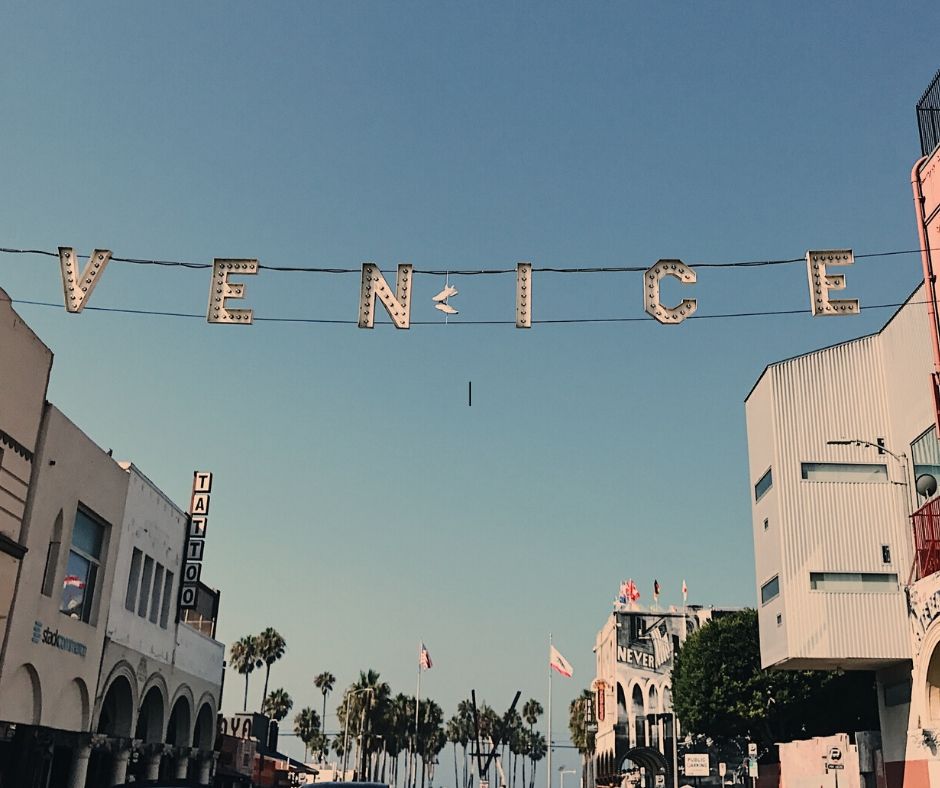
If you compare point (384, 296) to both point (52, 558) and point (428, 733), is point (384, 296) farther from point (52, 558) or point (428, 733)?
point (428, 733)

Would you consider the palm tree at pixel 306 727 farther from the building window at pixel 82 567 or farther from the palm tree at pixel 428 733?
the building window at pixel 82 567

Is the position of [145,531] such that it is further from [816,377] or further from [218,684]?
[816,377]

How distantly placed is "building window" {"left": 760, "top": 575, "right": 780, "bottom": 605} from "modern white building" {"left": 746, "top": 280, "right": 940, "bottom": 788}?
0.07 m

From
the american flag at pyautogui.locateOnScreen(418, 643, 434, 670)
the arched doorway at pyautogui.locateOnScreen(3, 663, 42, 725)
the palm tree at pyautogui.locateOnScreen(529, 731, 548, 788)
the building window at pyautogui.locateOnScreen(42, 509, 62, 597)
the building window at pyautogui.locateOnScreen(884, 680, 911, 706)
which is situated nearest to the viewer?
the arched doorway at pyautogui.locateOnScreen(3, 663, 42, 725)

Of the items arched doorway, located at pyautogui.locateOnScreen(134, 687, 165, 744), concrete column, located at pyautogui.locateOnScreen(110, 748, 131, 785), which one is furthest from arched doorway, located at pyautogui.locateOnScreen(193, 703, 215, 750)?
concrete column, located at pyautogui.locateOnScreen(110, 748, 131, 785)

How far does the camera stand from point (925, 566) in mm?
31219

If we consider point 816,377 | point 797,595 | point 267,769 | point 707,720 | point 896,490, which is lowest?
point 267,769

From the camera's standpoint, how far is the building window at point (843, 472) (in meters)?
34.3

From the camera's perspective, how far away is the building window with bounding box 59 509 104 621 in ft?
82.6

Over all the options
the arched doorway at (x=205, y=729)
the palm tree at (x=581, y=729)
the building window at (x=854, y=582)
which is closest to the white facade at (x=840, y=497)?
the building window at (x=854, y=582)

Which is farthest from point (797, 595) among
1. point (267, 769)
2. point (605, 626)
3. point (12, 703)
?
point (605, 626)

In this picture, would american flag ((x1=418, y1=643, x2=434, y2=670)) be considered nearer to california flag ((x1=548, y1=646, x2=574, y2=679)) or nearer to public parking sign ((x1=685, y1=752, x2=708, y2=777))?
california flag ((x1=548, y1=646, x2=574, y2=679))

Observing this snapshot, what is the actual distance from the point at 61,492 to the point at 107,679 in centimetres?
635

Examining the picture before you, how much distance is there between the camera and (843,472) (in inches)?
1367
